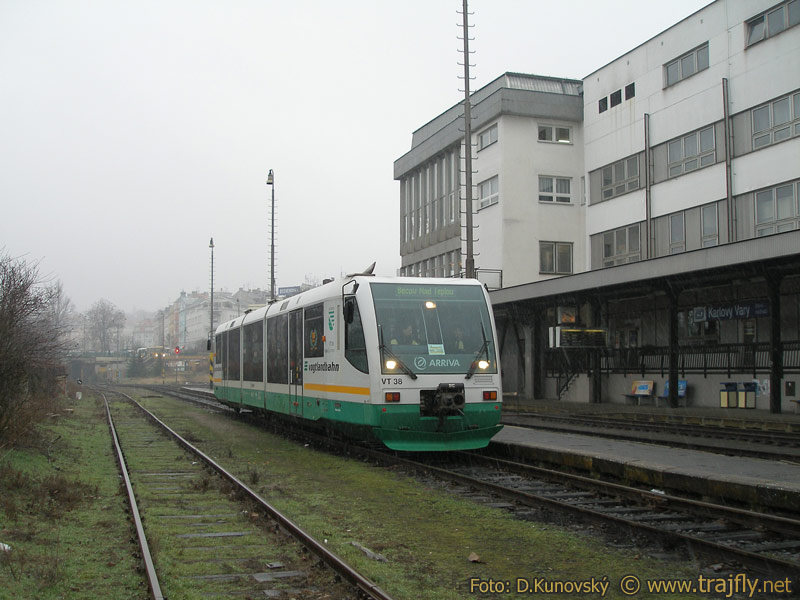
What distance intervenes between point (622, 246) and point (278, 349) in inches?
824

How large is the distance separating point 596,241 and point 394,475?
26837 millimetres

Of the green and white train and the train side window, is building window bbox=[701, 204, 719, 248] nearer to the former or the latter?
the green and white train

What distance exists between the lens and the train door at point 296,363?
1644 cm

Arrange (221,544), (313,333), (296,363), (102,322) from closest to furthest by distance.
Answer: (221,544) → (313,333) → (296,363) → (102,322)

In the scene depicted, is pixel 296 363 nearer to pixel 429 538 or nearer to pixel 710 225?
pixel 429 538

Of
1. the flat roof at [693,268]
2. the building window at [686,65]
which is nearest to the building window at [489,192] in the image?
the building window at [686,65]

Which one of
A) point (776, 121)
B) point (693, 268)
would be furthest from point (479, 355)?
point (776, 121)

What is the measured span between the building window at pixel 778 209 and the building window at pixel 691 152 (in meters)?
2.88

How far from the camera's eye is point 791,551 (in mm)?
7066

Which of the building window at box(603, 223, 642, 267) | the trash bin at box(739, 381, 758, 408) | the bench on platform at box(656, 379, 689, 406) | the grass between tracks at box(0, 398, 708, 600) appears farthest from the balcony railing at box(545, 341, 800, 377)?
the grass between tracks at box(0, 398, 708, 600)

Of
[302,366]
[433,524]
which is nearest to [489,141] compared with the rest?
[302,366]

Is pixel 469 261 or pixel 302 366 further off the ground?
pixel 469 261

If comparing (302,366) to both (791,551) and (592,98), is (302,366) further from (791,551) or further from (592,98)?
(592,98)

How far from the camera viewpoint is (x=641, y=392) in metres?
28.8
